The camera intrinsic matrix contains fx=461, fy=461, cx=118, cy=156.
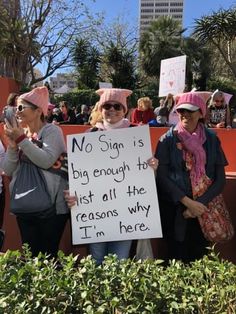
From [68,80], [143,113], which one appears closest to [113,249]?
[143,113]

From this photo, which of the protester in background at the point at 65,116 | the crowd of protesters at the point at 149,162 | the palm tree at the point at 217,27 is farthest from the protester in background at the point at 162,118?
the palm tree at the point at 217,27

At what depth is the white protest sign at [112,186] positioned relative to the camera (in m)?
3.13

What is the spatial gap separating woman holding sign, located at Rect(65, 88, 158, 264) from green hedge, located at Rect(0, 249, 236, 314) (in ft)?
3.56

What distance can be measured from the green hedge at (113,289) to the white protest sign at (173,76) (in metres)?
8.16

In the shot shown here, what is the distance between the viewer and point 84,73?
3878 cm

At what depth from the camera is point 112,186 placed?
124 inches

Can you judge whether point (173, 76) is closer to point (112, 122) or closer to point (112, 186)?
point (112, 122)

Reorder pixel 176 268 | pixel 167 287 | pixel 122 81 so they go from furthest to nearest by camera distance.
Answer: pixel 122 81 → pixel 176 268 → pixel 167 287

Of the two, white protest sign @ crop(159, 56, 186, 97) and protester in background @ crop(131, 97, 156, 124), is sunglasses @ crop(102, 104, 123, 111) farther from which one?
white protest sign @ crop(159, 56, 186, 97)

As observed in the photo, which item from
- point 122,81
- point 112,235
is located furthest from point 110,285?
point 122,81

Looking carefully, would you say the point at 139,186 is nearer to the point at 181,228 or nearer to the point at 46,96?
the point at 181,228

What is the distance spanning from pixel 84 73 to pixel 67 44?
6.68 m

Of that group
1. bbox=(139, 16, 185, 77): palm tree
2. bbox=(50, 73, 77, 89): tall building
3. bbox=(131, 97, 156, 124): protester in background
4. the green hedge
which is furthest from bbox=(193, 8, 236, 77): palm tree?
the green hedge

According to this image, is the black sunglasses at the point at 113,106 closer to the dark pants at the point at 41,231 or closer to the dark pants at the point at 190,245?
the dark pants at the point at 41,231
